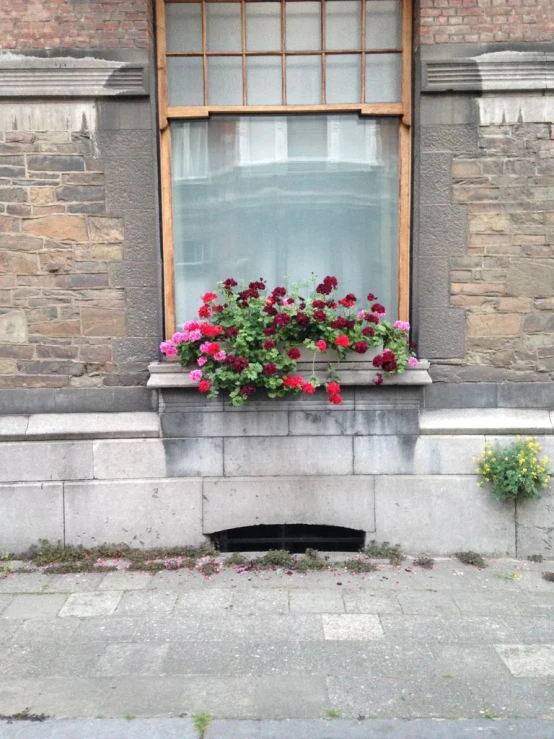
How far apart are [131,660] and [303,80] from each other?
4572 millimetres

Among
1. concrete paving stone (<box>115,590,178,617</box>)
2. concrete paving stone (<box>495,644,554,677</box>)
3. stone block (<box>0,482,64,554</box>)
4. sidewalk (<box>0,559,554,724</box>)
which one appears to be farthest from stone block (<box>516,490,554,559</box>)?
stone block (<box>0,482,64,554</box>)

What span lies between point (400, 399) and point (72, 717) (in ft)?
10.8

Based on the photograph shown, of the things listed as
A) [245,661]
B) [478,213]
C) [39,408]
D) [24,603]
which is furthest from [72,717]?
[478,213]

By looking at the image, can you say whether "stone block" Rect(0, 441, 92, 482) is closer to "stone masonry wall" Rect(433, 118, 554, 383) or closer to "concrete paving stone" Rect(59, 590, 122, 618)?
"concrete paving stone" Rect(59, 590, 122, 618)

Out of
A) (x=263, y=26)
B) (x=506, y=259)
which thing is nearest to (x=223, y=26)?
(x=263, y=26)

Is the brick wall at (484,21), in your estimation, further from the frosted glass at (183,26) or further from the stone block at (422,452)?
the stone block at (422,452)

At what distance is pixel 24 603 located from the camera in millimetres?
4930

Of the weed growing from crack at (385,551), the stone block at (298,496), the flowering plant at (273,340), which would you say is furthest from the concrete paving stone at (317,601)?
the flowering plant at (273,340)

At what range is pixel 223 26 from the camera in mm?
5676

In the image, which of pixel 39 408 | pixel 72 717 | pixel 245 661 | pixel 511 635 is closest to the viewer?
pixel 72 717

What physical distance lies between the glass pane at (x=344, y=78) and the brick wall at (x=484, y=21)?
0.57 metres

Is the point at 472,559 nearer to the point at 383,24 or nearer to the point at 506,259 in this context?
the point at 506,259

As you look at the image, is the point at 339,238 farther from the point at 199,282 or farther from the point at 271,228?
the point at 199,282

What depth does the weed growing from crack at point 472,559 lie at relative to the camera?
18.0 feet
